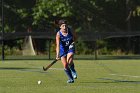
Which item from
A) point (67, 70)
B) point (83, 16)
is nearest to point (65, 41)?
point (67, 70)

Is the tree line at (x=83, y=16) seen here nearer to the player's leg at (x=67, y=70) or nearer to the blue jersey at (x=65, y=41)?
the blue jersey at (x=65, y=41)

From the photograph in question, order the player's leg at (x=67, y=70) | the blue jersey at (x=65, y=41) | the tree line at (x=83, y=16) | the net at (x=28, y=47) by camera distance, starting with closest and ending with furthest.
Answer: the player's leg at (x=67, y=70) → the blue jersey at (x=65, y=41) → the net at (x=28, y=47) → the tree line at (x=83, y=16)

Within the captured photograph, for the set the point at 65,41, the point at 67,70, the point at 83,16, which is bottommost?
the point at 67,70

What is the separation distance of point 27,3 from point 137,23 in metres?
11.9

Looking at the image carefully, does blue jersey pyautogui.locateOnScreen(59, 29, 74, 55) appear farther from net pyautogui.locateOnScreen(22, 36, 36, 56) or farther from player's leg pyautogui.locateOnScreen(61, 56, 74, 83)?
net pyautogui.locateOnScreen(22, 36, 36, 56)

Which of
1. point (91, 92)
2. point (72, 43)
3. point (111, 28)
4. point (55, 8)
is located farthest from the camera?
point (111, 28)

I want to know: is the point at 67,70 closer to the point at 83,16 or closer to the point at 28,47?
the point at 28,47

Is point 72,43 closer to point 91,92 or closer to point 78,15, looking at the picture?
point 91,92

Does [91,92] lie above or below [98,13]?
below

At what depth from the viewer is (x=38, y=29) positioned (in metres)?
55.1

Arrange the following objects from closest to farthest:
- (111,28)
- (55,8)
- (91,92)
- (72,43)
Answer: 1. (91,92)
2. (72,43)
3. (55,8)
4. (111,28)

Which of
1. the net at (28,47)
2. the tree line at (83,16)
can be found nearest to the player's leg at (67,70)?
the net at (28,47)

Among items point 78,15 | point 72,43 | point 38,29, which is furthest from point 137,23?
point 72,43

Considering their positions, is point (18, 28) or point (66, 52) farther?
point (18, 28)
